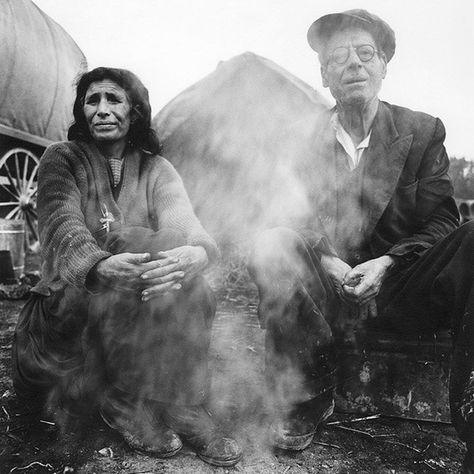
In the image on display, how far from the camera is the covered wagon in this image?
4590 mm

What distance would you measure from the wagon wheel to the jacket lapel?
463 cm

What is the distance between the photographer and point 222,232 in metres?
3.91

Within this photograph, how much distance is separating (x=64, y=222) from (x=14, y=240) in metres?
3.03

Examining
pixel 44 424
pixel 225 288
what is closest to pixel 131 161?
pixel 44 424

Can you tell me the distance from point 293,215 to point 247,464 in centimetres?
101

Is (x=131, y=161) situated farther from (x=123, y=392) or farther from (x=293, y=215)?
(x=123, y=392)

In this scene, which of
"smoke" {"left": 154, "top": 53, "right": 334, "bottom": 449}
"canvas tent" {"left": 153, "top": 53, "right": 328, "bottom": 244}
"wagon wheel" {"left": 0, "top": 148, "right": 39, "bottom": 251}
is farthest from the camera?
"wagon wheel" {"left": 0, "top": 148, "right": 39, "bottom": 251}

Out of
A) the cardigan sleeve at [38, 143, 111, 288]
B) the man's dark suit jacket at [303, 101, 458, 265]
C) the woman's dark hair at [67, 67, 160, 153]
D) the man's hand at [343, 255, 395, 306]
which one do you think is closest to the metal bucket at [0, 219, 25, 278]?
the woman's dark hair at [67, 67, 160, 153]

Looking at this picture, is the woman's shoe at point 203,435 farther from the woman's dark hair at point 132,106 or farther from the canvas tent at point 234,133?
the canvas tent at point 234,133

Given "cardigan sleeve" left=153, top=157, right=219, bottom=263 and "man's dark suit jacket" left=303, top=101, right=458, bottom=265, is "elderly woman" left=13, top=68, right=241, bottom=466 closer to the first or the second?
"cardigan sleeve" left=153, top=157, right=219, bottom=263

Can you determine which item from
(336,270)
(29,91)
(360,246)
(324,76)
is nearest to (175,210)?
(336,270)

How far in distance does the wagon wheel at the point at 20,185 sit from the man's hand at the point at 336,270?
15.2ft

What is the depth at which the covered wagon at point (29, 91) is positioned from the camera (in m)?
4.59

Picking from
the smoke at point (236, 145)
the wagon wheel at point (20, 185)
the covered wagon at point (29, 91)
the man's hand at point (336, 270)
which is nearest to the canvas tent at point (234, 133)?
the smoke at point (236, 145)
